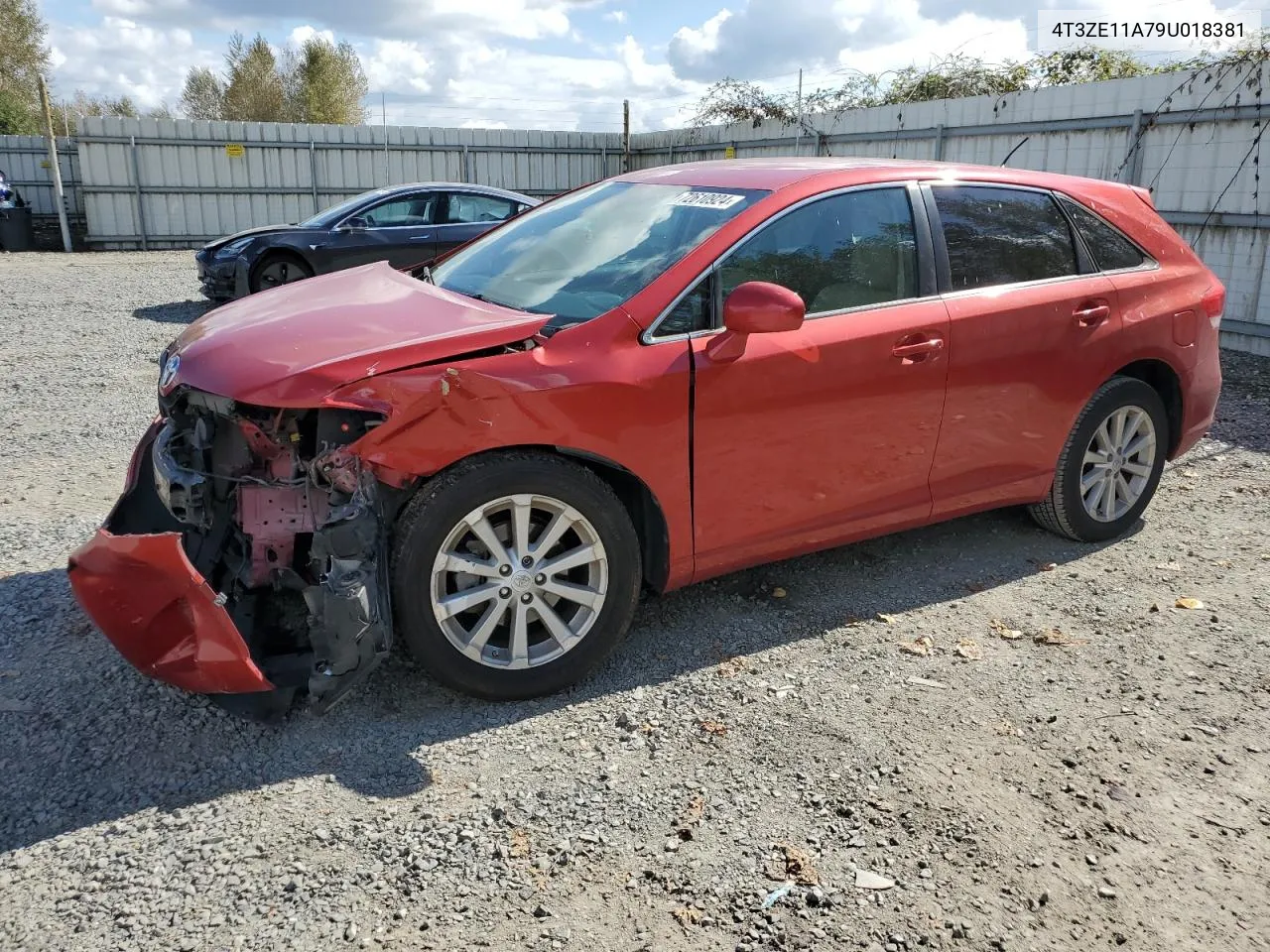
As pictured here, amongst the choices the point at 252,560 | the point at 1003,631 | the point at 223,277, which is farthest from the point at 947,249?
the point at 223,277

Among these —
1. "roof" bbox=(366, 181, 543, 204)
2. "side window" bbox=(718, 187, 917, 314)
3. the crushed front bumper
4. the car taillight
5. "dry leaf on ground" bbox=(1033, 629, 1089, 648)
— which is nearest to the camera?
"side window" bbox=(718, 187, 917, 314)

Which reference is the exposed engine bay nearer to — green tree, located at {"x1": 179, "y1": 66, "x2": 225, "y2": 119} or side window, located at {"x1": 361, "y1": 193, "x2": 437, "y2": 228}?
side window, located at {"x1": 361, "y1": 193, "x2": 437, "y2": 228}

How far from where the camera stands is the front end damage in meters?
2.94

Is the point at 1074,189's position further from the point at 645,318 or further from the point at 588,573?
the point at 588,573

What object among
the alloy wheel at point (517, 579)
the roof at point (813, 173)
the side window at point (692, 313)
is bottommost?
the alloy wheel at point (517, 579)

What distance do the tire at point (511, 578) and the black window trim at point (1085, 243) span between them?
266cm

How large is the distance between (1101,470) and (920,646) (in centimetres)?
160

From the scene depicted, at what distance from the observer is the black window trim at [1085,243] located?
4605 millimetres

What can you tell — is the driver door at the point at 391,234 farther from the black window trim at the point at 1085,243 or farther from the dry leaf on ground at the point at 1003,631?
the dry leaf on ground at the point at 1003,631

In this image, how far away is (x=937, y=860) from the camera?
106 inches

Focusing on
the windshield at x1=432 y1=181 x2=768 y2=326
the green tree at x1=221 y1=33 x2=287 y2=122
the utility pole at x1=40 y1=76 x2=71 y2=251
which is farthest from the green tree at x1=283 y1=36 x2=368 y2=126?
the windshield at x1=432 y1=181 x2=768 y2=326

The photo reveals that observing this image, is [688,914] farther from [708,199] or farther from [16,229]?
[16,229]

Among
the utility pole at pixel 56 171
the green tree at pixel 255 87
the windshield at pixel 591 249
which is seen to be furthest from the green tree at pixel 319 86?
the windshield at pixel 591 249

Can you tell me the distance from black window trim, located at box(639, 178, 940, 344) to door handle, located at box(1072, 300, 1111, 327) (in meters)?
0.82
